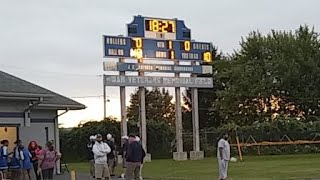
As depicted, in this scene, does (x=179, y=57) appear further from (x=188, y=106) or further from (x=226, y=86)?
(x=188, y=106)

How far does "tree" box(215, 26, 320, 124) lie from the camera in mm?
65562

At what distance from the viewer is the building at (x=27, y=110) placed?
94.0 ft

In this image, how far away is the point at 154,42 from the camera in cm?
4834

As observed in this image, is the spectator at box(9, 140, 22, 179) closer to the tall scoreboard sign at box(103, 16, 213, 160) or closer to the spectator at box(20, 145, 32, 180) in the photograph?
the spectator at box(20, 145, 32, 180)

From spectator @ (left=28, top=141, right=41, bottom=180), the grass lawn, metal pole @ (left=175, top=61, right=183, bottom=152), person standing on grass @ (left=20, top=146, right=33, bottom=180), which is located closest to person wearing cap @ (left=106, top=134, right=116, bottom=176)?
the grass lawn

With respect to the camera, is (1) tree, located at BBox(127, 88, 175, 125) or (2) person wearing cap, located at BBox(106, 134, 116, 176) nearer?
(2) person wearing cap, located at BBox(106, 134, 116, 176)

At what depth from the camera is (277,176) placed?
2806 centimetres

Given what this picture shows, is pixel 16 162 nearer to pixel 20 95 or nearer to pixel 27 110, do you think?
pixel 20 95

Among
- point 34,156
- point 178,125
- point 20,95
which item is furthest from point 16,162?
point 178,125

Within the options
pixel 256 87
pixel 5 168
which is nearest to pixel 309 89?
pixel 256 87

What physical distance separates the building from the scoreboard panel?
12.5m

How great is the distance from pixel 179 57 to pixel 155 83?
2549 millimetres

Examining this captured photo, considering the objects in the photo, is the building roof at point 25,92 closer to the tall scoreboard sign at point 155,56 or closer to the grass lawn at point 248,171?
the grass lawn at point 248,171

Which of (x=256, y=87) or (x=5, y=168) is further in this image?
(x=256, y=87)
